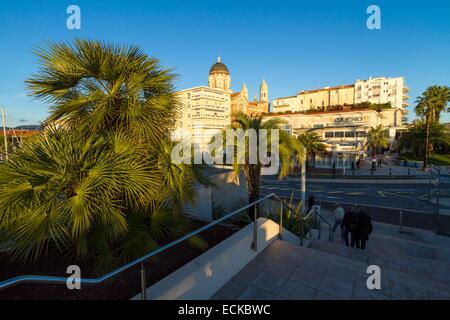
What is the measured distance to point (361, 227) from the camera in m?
6.98

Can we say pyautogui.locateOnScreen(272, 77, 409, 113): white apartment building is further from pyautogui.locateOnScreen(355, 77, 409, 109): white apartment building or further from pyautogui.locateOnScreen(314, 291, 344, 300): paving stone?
pyautogui.locateOnScreen(314, 291, 344, 300): paving stone

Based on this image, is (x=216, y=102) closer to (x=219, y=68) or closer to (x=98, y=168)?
(x=219, y=68)

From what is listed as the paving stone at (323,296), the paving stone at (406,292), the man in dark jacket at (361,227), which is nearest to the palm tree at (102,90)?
the paving stone at (323,296)

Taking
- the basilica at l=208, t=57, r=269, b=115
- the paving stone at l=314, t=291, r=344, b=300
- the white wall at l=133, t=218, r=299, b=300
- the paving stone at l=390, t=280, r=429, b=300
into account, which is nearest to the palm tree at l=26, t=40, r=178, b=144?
the white wall at l=133, t=218, r=299, b=300

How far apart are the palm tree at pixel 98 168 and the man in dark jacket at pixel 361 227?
5.68 metres

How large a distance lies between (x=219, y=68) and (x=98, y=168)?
86.2m

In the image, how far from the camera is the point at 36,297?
2.74 meters

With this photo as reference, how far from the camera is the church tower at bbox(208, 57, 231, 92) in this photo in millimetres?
81269

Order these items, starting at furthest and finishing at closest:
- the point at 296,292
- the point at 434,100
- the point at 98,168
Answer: the point at 434,100 < the point at 296,292 < the point at 98,168

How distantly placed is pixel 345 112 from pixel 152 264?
176ft

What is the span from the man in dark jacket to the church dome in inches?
3242

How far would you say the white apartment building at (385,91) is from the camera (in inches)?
2746

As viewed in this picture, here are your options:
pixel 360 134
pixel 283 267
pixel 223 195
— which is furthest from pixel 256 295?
pixel 360 134

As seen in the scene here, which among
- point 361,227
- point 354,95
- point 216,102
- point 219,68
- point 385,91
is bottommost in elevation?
point 361,227
